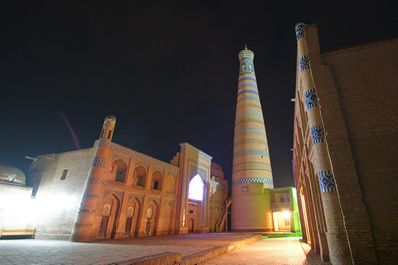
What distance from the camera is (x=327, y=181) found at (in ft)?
18.6

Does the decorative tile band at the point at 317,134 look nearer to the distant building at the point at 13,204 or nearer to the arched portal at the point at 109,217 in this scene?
the arched portal at the point at 109,217

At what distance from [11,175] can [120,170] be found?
22.5ft

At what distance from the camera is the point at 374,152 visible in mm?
5582

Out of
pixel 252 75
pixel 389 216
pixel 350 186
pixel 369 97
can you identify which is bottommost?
pixel 389 216

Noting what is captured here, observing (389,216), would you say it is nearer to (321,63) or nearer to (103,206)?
(321,63)

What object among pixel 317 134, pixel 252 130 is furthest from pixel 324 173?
pixel 252 130

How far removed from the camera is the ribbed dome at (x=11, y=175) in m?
15.1

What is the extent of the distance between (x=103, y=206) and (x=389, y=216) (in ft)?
48.9

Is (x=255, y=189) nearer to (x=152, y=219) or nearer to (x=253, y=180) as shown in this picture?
(x=253, y=180)

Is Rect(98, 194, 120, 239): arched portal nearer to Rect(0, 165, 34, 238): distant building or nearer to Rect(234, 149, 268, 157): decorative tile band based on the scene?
Rect(0, 165, 34, 238): distant building

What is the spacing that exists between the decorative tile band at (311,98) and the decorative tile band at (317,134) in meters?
0.66

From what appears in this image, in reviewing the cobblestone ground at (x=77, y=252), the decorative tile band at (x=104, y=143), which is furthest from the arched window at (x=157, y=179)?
the cobblestone ground at (x=77, y=252)

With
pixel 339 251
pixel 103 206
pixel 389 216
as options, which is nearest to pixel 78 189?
pixel 103 206

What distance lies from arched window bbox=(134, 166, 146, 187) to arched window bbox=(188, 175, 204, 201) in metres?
5.79
